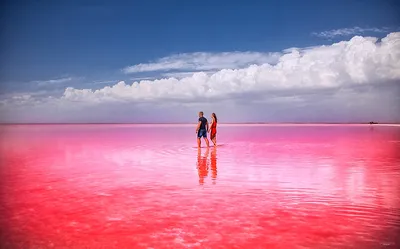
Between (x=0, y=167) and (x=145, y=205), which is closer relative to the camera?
(x=145, y=205)

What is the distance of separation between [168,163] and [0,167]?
21.0ft

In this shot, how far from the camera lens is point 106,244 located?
209 inches

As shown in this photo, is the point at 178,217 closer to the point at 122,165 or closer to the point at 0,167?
the point at 122,165

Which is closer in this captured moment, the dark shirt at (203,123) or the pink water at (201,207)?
the pink water at (201,207)

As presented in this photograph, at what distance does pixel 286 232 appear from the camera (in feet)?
19.1

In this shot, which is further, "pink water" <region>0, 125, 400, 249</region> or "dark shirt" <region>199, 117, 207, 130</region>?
"dark shirt" <region>199, 117, 207, 130</region>

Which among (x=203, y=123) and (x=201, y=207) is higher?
(x=203, y=123)

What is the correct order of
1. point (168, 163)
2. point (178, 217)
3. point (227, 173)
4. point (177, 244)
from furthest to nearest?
point (168, 163) → point (227, 173) → point (178, 217) → point (177, 244)

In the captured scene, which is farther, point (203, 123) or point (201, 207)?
point (203, 123)

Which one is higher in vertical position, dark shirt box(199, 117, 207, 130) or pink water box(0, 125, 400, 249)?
dark shirt box(199, 117, 207, 130)

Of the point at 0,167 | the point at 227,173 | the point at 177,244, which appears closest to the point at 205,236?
the point at 177,244

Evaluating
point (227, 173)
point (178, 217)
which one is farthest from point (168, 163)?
point (178, 217)

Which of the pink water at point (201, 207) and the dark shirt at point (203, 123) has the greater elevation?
the dark shirt at point (203, 123)

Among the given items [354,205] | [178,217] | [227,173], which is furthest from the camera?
[227,173]
